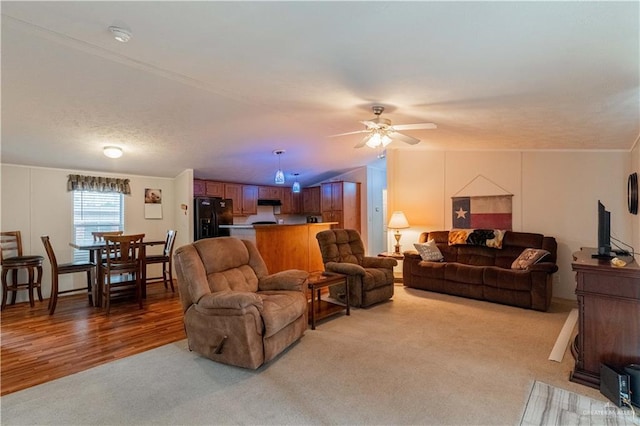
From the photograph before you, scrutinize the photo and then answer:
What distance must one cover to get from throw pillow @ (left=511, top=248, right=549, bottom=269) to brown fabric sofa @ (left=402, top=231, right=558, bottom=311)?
0.29ft

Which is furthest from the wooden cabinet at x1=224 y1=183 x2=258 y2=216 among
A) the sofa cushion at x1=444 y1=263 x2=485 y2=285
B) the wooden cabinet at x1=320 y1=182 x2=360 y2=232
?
the sofa cushion at x1=444 y1=263 x2=485 y2=285

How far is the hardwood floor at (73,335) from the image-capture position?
2.72m

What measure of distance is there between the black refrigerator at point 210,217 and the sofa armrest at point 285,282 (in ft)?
9.52

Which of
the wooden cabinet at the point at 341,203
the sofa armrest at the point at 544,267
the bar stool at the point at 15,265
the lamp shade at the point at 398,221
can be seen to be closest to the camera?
the sofa armrest at the point at 544,267

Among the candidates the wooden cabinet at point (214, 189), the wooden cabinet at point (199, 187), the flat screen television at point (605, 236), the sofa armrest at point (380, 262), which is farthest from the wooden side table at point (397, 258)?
the wooden cabinet at point (199, 187)

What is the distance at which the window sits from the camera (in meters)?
5.34

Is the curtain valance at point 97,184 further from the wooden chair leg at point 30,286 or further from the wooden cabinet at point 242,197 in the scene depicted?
the wooden cabinet at point 242,197

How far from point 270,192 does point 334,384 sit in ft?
19.0

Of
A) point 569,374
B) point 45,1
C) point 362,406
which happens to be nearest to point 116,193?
point 45,1

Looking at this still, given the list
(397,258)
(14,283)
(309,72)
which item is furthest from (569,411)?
(14,283)

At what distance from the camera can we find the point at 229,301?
2605 millimetres

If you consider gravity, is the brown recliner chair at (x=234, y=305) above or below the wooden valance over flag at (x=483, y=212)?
below

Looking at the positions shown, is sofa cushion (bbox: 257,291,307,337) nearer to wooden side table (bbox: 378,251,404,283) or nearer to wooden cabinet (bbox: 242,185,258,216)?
wooden side table (bbox: 378,251,404,283)

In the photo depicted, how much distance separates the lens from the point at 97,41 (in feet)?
7.09
